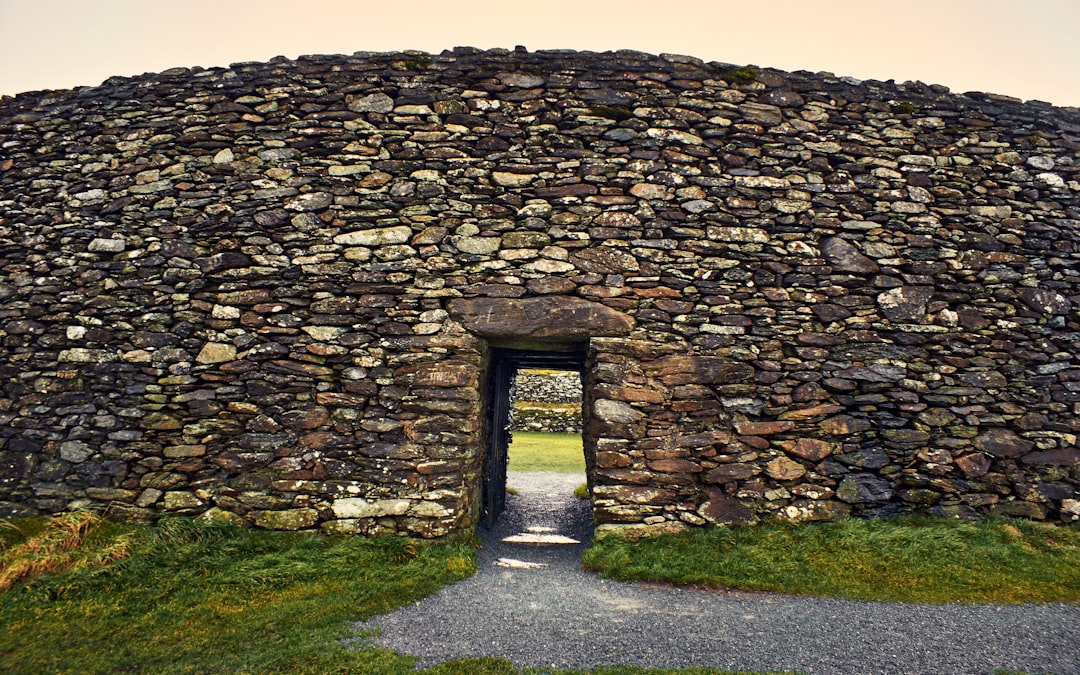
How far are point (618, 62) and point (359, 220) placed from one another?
11.9 ft

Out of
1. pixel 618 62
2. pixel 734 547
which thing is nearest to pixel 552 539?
pixel 734 547

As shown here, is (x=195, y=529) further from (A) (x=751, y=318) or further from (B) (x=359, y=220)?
(A) (x=751, y=318)

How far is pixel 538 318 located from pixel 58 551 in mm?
4914

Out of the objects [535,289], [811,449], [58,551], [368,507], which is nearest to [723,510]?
[811,449]

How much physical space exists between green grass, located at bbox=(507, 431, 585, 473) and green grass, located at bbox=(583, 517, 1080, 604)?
8192 millimetres

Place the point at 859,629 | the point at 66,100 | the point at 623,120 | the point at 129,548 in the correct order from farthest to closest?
1. the point at 66,100
2. the point at 623,120
3. the point at 129,548
4. the point at 859,629

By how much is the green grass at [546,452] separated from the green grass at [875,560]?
819 cm

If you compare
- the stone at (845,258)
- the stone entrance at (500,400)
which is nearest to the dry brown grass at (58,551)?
the stone entrance at (500,400)

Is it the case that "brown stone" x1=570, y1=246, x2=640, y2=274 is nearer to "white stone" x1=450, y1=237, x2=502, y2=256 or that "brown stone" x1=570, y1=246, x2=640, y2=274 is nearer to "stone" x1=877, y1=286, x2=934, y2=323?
"white stone" x1=450, y1=237, x2=502, y2=256

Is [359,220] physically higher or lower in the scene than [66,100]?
lower

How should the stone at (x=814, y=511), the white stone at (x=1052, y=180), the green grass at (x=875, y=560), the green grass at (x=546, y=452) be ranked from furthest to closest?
the green grass at (x=546, y=452), the white stone at (x=1052, y=180), the stone at (x=814, y=511), the green grass at (x=875, y=560)

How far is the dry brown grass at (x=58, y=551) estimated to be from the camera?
4.65 m

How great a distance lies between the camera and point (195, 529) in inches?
217

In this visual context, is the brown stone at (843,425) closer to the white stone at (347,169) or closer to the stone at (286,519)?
the stone at (286,519)
